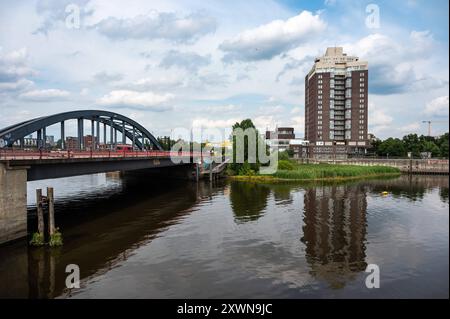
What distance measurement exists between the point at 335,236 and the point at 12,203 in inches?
859

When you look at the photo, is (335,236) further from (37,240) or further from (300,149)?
(300,149)

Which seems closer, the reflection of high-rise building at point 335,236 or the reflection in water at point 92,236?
the reflection in water at point 92,236

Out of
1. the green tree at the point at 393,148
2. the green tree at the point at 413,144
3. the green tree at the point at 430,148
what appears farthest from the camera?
the green tree at the point at 393,148

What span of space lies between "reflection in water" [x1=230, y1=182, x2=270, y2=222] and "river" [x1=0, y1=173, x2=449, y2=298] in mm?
217

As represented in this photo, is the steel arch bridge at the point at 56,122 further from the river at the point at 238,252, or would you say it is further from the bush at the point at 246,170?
the bush at the point at 246,170

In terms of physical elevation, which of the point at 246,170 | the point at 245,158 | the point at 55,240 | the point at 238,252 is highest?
the point at 245,158

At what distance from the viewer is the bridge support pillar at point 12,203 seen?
70.2ft

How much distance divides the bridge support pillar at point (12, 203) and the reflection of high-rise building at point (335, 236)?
60.7ft

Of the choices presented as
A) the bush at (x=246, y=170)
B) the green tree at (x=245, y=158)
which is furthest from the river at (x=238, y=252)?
the green tree at (x=245, y=158)

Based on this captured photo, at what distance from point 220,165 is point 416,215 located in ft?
150

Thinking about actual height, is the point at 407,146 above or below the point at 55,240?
above

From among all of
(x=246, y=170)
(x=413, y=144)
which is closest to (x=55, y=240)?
(x=246, y=170)

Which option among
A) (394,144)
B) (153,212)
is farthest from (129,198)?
(394,144)

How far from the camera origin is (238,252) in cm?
2136
